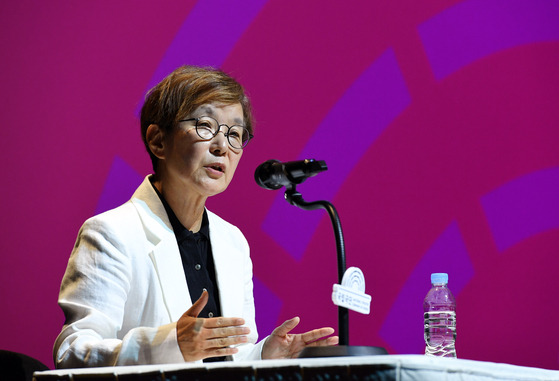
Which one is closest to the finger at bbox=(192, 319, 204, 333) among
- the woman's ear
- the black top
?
the black top

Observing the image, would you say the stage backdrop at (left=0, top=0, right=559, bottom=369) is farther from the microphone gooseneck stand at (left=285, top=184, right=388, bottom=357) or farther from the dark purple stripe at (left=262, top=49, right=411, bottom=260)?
the microphone gooseneck stand at (left=285, top=184, right=388, bottom=357)

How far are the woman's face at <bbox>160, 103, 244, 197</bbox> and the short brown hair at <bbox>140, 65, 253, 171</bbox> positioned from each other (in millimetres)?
28

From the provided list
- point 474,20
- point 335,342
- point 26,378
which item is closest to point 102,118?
point 26,378

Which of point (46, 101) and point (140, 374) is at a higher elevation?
point (46, 101)

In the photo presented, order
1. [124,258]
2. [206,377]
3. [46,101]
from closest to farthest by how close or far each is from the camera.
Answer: [206,377], [124,258], [46,101]

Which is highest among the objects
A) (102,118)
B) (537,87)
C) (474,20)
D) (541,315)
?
(474,20)

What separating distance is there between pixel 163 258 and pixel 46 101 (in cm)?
104

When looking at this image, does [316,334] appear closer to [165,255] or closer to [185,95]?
[165,255]

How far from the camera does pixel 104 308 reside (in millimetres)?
1813

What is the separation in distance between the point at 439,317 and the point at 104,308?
1480mm

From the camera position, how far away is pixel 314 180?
294 cm

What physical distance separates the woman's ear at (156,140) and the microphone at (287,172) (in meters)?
0.83

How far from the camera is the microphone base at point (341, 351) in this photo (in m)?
1.25

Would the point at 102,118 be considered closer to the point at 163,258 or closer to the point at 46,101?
the point at 46,101
